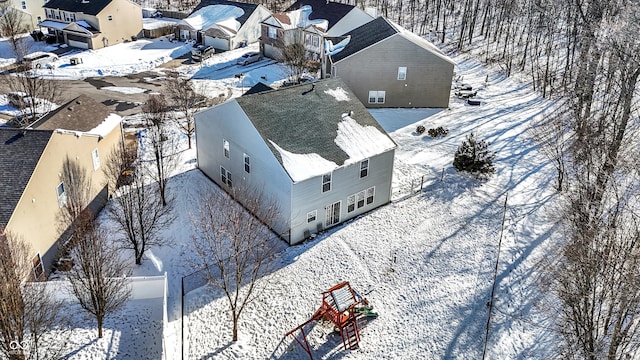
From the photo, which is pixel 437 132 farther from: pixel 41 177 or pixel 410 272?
pixel 41 177

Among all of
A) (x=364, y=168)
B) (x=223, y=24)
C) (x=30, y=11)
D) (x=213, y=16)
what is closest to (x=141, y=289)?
(x=364, y=168)

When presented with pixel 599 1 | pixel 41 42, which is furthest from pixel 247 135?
pixel 41 42

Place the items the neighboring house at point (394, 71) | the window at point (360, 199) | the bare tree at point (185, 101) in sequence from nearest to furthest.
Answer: the window at point (360, 199), the bare tree at point (185, 101), the neighboring house at point (394, 71)

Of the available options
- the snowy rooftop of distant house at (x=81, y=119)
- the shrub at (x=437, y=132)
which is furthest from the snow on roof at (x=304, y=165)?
the shrub at (x=437, y=132)

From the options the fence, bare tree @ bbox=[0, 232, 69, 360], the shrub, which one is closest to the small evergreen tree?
the shrub

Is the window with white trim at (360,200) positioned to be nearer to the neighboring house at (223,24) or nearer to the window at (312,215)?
the window at (312,215)

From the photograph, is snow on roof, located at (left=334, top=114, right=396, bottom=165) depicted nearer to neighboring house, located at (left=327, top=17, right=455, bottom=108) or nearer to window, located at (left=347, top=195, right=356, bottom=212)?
window, located at (left=347, top=195, right=356, bottom=212)
